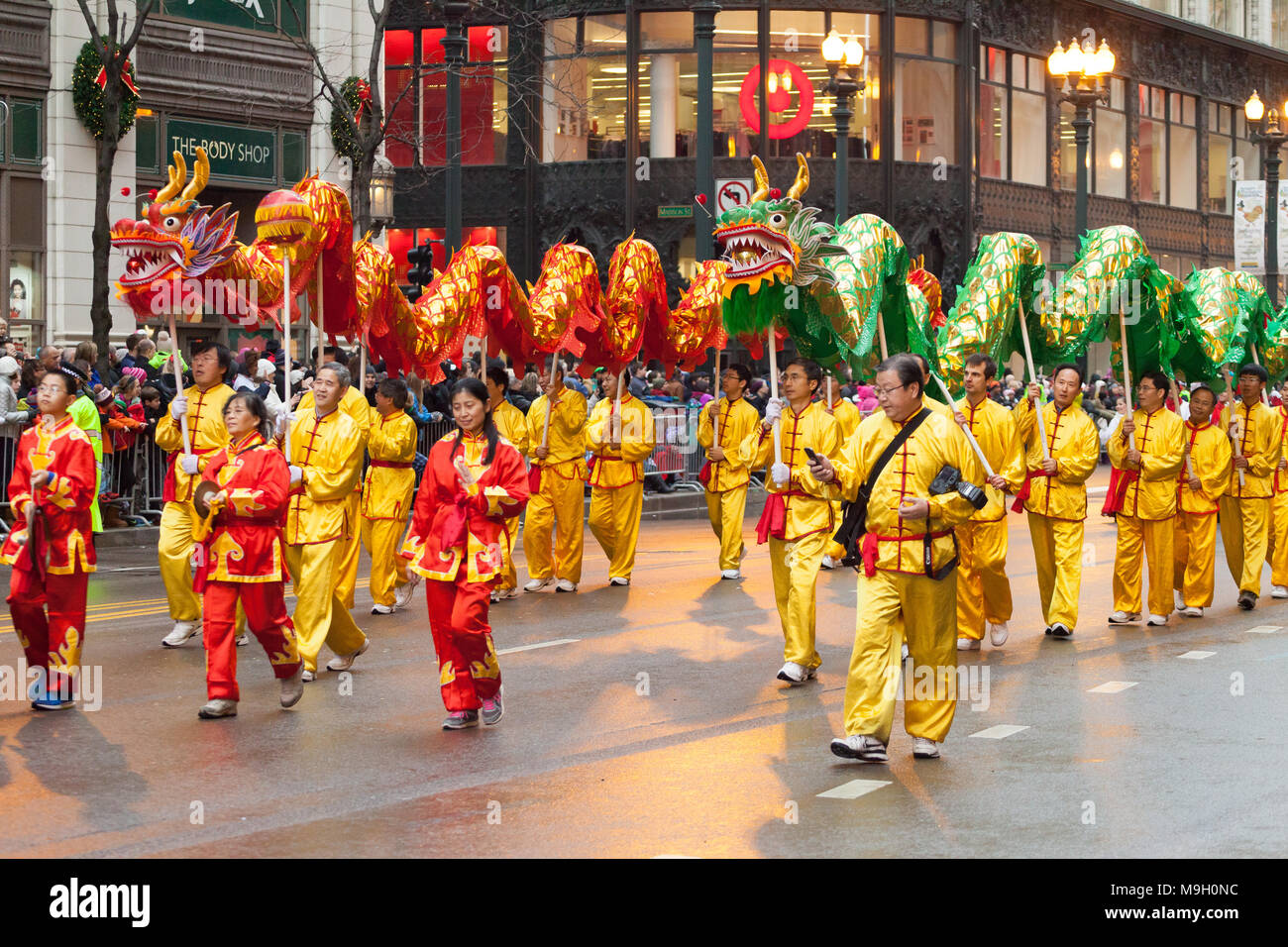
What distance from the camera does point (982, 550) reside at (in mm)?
11117

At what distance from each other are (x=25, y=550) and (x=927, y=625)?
A: 4568mm

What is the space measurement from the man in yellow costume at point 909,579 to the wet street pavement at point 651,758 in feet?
0.69

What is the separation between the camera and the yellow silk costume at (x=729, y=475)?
14391 millimetres

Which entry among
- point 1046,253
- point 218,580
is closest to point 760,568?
point 218,580

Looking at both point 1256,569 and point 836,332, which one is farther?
point 1256,569

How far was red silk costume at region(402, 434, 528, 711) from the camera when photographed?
27.7 ft

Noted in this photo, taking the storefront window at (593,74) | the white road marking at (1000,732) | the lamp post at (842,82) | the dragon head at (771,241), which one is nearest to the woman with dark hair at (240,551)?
the dragon head at (771,241)

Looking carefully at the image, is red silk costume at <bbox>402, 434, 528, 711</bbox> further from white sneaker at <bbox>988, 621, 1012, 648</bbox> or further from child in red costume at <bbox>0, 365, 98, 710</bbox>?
white sneaker at <bbox>988, 621, 1012, 648</bbox>

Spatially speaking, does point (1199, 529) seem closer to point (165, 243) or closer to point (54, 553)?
point (165, 243)

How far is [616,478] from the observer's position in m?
14.6

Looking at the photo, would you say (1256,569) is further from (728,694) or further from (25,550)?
(25,550)

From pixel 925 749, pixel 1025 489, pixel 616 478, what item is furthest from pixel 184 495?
pixel 1025 489

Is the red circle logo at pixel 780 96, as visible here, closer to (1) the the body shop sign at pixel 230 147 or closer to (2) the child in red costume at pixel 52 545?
(1) the the body shop sign at pixel 230 147

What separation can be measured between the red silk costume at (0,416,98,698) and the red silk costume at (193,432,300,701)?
2.51 ft
